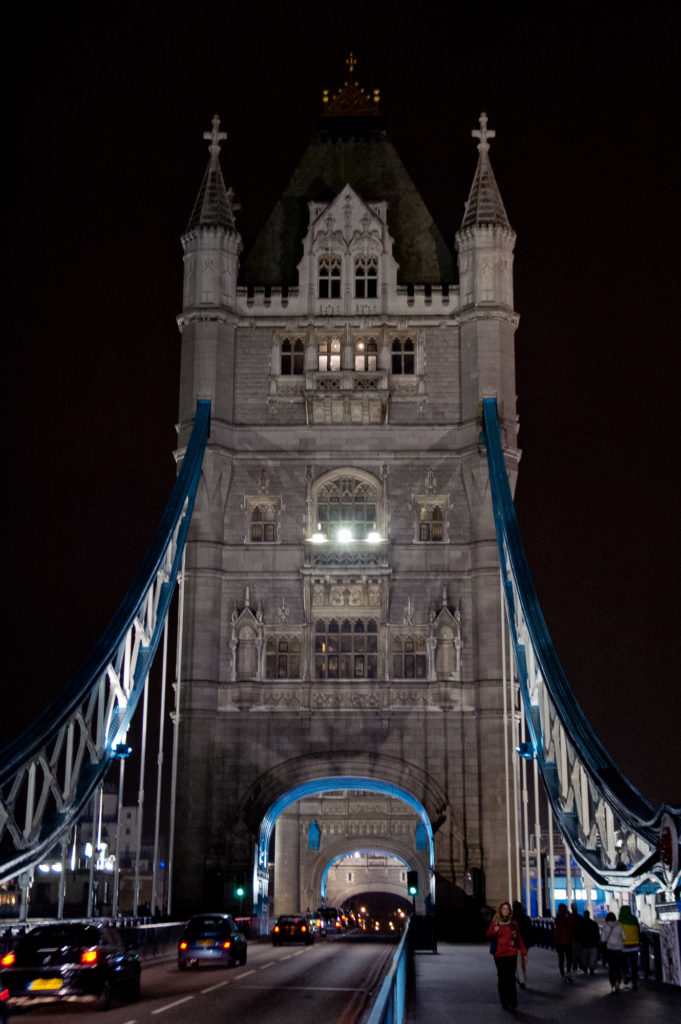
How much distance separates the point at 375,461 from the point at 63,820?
66.7 feet

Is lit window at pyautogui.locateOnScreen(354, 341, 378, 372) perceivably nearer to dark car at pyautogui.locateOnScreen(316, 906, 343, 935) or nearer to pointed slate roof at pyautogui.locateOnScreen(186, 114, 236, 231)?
pointed slate roof at pyautogui.locateOnScreen(186, 114, 236, 231)

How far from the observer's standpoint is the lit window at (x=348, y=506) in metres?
49.2

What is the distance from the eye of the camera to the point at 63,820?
33688 millimetres

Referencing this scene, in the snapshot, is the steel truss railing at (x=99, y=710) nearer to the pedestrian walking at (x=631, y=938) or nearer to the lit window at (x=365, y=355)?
the lit window at (x=365, y=355)

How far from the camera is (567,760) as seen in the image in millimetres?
37750

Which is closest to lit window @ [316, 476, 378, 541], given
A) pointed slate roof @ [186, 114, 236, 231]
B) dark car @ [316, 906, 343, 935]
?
pointed slate roof @ [186, 114, 236, 231]

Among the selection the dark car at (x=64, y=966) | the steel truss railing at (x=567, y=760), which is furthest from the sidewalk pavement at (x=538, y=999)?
the dark car at (x=64, y=966)

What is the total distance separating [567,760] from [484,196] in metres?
24.2

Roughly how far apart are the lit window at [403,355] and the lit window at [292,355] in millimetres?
3466

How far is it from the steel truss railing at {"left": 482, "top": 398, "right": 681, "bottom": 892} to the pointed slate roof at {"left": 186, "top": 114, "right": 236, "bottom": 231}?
1278 centimetres

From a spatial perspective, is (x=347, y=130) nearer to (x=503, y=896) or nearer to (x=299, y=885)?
(x=503, y=896)

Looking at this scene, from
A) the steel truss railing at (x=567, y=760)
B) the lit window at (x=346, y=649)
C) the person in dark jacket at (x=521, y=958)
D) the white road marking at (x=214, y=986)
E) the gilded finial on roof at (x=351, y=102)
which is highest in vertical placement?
the gilded finial on roof at (x=351, y=102)

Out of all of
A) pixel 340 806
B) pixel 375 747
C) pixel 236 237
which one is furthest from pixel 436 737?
pixel 340 806

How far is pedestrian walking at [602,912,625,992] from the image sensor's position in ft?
Result: 73.0
